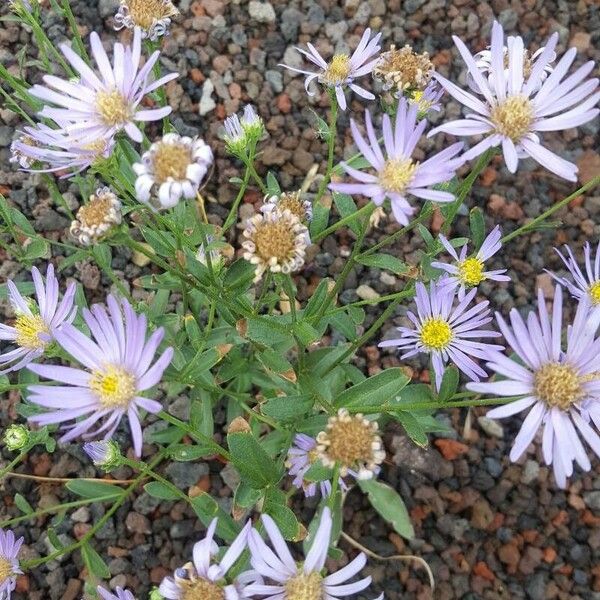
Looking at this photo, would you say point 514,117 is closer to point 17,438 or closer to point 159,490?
point 159,490

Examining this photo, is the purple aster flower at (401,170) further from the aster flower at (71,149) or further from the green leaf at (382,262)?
the aster flower at (71,149)

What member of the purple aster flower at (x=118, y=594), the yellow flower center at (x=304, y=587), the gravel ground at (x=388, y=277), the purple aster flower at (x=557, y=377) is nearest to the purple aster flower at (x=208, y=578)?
the yellow flower center at (x=304, y=587)

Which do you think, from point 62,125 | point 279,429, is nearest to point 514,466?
point 279,429

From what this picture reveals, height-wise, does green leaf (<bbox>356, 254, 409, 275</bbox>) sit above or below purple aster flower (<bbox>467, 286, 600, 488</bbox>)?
above

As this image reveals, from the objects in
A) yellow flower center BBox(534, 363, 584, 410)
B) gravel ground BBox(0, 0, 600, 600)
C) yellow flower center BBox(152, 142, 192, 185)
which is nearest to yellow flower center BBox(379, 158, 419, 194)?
yellow flower center BBox(152, 142, 192, 185)

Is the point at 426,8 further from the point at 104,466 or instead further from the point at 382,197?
the point at 104,466

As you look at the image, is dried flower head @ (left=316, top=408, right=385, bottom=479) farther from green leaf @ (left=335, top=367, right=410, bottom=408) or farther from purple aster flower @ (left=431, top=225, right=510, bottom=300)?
purple aster flower @ (left=431, top=225, right=510, bottom=300)

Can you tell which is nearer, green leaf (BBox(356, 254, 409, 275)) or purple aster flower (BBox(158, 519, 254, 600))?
purple aster flower (BBox(158, 519, 254, 600))
